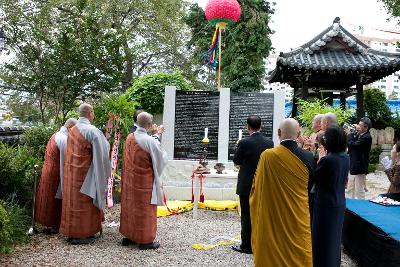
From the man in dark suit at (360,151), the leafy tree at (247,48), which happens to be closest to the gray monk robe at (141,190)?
the man in dark suit at (360,151)

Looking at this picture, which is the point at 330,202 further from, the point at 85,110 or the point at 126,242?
the point at 85,110

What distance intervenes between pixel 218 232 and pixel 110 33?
577cm

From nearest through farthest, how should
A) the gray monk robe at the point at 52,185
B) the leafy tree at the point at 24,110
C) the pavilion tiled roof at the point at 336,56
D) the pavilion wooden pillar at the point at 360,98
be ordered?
the gray monk robe at the point at 52,185, the pavilion tiled roof at the point at 336,56, the pavilion wooden pillar at the point at 360,98, the leafy tree at the point at 24,110

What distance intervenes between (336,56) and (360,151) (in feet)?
12.4

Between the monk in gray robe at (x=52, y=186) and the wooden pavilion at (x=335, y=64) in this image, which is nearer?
the monk in gray robe at (x=52, y=186)

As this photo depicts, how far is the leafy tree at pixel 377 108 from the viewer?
1548cm

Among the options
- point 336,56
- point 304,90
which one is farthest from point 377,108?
point 304,90

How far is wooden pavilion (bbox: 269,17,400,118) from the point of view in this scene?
10484 millimetres

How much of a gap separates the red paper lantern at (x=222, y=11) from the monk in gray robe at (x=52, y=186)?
15.5 feet

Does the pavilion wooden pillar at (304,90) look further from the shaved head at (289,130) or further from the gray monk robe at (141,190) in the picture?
the shaved head at (289,130)


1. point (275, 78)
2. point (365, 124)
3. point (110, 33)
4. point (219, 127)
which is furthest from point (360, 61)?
point (110, 33)

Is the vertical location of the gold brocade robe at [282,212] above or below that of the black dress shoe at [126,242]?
above

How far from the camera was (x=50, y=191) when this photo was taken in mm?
6176

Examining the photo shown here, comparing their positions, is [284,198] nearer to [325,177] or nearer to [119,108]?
[325,177]
